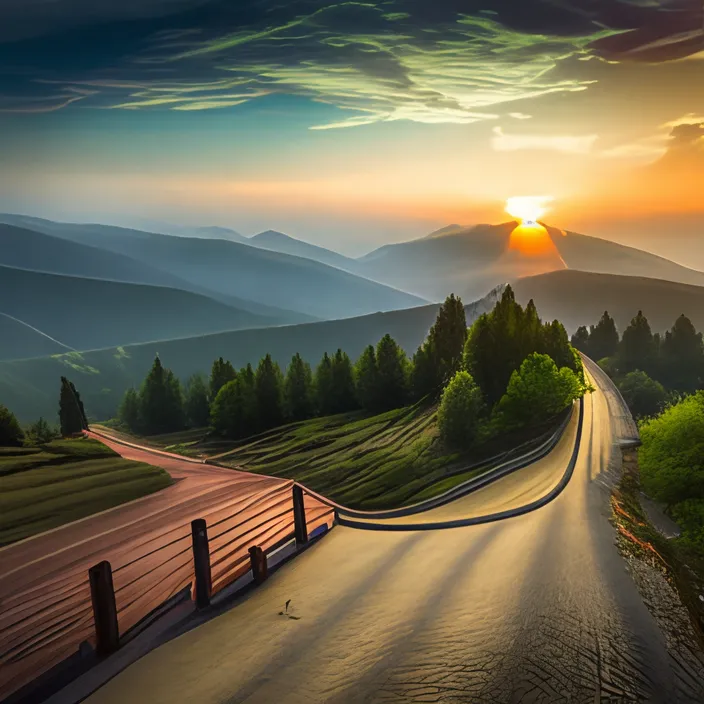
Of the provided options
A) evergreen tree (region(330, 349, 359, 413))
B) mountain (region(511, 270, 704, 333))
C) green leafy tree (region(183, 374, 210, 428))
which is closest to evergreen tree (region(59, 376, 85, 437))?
green leafy tree (region(183, 374, 210, 428))

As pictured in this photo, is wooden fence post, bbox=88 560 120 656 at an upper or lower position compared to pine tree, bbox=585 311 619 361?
lower

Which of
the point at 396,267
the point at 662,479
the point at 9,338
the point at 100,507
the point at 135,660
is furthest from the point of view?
the point at 396,267

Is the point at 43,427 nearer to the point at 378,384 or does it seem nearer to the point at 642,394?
the point at 378,384

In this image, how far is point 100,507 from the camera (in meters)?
9.05

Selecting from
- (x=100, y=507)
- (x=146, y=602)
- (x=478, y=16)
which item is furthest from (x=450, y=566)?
(x=478, y=16)

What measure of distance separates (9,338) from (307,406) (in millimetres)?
133861

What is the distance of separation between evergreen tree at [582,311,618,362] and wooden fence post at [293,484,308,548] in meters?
34.3

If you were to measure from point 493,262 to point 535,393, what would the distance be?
77.4 m

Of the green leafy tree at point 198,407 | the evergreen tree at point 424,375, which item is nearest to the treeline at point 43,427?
the green leafy tree at point 198,407

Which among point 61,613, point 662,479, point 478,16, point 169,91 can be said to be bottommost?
point 662,479

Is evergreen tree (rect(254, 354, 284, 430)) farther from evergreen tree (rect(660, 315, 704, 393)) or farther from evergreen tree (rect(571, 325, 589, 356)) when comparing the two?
evergreen tree (rect(571, 325, 589, 356))

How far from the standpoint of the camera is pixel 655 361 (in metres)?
34.7

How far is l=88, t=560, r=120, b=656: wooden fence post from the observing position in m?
5.95

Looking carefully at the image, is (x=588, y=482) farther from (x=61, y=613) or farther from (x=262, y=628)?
(x=61, y=613)
